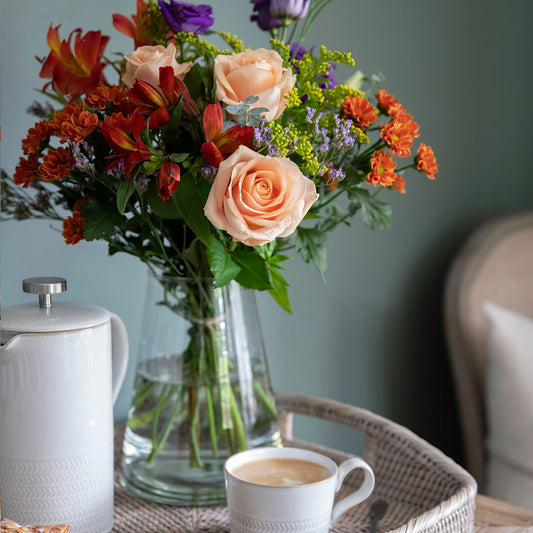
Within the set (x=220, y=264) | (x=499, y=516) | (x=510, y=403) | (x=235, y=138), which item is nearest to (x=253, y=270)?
(x=220, y=264)

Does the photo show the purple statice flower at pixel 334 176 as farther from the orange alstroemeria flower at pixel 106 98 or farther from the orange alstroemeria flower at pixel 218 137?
the orange alstroemeria flower at pixel 106 98

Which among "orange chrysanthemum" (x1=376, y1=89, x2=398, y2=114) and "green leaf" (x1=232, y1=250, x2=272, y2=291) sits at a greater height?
"orange chrysanthemum" (x1=376, y1=89, x2=398, y2=114)

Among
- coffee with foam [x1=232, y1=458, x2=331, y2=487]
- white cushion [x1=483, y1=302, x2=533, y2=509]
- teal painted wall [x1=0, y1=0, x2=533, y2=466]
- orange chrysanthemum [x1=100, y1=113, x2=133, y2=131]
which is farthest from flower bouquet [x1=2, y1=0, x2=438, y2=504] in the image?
white cushion [x1=483, y1=302, x2=533, y2=509]

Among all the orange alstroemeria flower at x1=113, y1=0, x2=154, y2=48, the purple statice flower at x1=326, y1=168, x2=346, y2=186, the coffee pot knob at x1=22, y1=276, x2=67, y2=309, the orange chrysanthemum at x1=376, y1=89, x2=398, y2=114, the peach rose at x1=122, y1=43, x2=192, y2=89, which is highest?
the orange alstroemeria flower at x1=113, y1=0, x2=154, y2=48

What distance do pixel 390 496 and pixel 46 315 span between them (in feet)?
1.59

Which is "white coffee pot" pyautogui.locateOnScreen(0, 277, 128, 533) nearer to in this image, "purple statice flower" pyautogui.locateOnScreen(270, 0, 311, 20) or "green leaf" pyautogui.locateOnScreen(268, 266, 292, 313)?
"green leaf" pyautogui.locateOnScreen(268, 266, 292, 313)

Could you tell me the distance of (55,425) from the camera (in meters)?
0.66

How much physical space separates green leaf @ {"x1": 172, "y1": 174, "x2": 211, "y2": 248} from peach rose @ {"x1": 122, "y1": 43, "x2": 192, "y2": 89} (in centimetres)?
10

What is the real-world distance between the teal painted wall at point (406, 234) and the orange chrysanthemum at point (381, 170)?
458 millimetres

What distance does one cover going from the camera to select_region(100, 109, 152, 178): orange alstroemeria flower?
0.61m

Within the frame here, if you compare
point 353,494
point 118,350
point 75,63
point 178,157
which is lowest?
point 353,494

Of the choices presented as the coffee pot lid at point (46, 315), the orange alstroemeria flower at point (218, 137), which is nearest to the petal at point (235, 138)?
the orange alstroemeria flower at point (218, 137)

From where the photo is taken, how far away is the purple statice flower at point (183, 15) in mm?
713

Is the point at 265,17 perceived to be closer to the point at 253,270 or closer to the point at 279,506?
the point at 253,270
